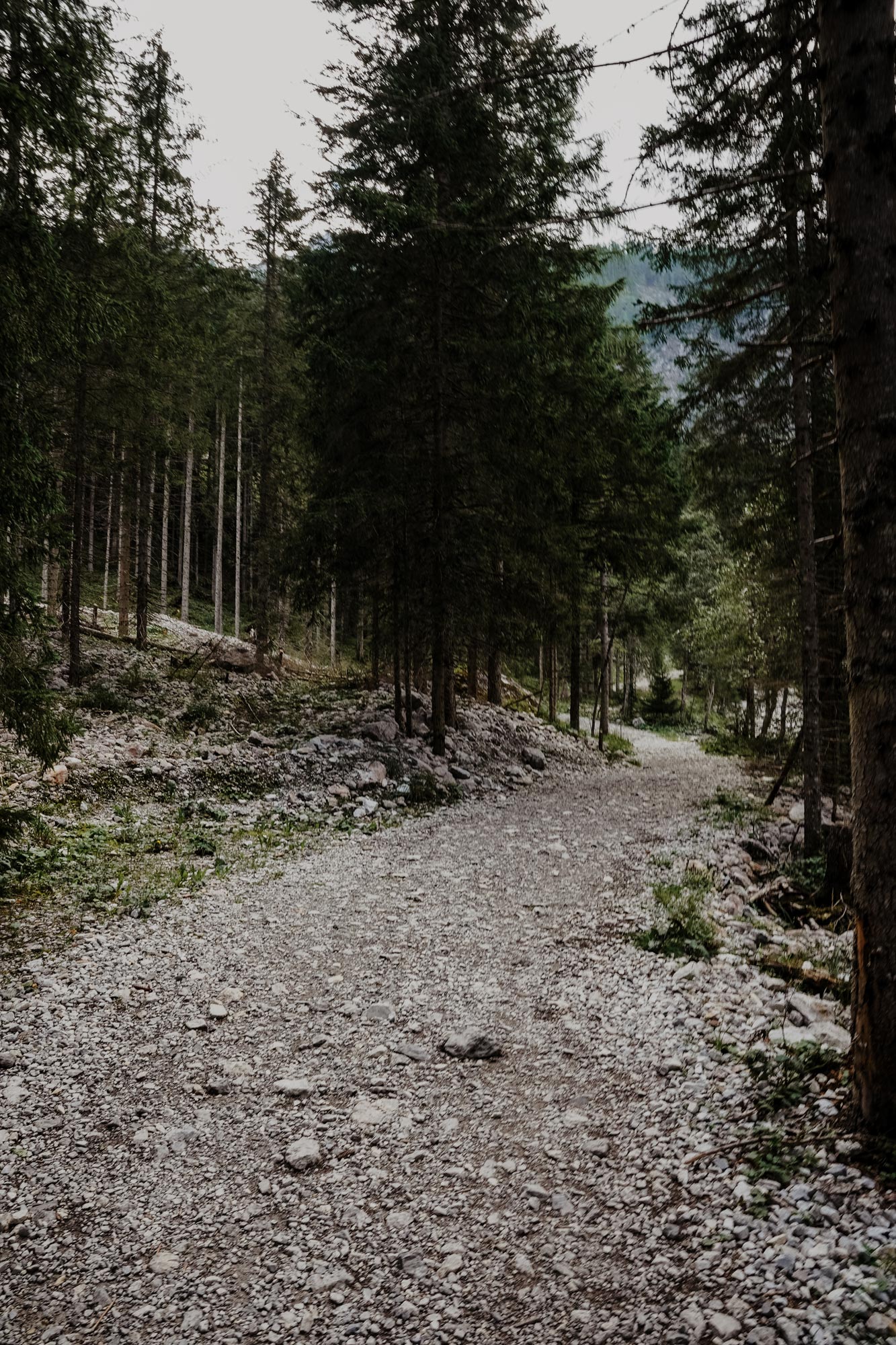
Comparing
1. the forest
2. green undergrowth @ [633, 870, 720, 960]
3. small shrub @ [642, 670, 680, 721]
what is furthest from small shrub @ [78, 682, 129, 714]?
small shrub @ [642, 670, 680, 721]

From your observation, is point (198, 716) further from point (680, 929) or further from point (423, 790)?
point (680, 929)

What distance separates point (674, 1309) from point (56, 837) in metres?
7.57

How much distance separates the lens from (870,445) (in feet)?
11.0

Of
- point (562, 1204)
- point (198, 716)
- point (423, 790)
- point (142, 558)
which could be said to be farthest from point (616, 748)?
point (562, 1204)

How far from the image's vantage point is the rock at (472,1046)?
433 centimetres

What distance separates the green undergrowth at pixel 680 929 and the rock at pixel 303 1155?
11.6ft

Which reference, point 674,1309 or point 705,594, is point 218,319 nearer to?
point 705,594

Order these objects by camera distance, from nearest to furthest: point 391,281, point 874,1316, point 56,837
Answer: point 874,1316 < point 56,837 < point 391,281

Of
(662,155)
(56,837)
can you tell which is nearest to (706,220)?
(662,155)

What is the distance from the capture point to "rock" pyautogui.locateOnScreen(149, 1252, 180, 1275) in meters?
2.68

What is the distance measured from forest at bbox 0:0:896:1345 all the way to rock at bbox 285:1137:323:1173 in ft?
0.09

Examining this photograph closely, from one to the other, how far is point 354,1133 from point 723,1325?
1.91 metres

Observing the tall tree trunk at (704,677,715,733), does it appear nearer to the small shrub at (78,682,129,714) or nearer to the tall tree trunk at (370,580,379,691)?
the tall tree trunk at (370,580,379,691)

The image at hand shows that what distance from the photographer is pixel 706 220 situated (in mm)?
7066
